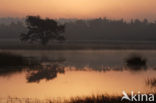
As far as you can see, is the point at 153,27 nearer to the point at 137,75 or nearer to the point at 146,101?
the point at 137,75

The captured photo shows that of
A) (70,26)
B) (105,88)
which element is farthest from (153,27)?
(105,88)

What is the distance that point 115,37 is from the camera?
Answer: 162375 mm

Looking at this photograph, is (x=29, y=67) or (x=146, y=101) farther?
(x=29, y=67)

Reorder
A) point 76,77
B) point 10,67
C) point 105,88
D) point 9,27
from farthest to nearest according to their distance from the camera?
point 9,27 < point 10,67 < point 76,77 < point 105,88

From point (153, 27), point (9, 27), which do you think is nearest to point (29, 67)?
point (153, 27)

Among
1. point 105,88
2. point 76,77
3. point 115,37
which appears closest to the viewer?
point 105,88

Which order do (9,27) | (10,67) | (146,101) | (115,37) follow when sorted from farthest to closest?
(9,27)
(115,37)
(10,67)
(146,101)

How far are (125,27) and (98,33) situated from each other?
13.9 m

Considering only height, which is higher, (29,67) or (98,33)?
(29,67)

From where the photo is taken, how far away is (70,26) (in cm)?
17175

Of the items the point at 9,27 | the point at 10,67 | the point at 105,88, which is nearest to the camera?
the point at 105,88

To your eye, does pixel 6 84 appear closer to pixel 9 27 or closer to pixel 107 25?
pixel 107 25

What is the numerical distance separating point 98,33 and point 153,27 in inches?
1144

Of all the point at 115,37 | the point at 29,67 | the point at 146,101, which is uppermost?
the point at 146,101
